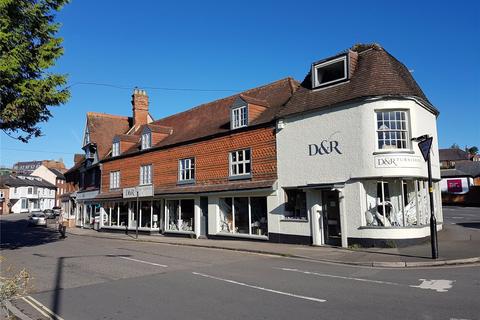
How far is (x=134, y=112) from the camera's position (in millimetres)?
38531

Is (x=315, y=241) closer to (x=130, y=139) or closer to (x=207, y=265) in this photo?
(x=207, y=265)

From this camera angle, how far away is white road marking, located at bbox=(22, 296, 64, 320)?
287 inches

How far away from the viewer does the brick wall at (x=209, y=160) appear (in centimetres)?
2072

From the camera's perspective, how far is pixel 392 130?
16844mm

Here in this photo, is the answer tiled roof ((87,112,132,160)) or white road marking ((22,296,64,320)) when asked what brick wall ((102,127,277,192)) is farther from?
white road marking ((22,296,64,320))

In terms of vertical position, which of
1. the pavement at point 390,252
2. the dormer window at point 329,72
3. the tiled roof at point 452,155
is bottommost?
the pavement at point 390,252

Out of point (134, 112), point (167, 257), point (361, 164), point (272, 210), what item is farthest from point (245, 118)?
point (134, 112)

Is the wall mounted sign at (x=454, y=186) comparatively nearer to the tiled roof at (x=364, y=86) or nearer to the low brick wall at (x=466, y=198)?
the low brick wall at (x=466, y=198)

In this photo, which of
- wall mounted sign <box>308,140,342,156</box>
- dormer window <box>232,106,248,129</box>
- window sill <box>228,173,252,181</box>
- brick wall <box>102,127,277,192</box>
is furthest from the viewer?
dormer window <box>232,106,248,129</box>

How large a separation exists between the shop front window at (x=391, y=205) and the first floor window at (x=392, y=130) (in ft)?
4.77

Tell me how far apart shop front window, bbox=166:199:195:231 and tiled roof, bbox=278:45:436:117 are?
8919 millimetres

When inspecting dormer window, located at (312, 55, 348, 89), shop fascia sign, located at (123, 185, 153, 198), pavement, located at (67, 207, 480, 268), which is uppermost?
dormer window, located at (312, 55, 348, 89)

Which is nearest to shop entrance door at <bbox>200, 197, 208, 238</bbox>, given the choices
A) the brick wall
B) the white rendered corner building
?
the brick wall

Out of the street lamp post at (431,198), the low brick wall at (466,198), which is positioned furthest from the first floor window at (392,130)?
the low brick wall at (466,198)
